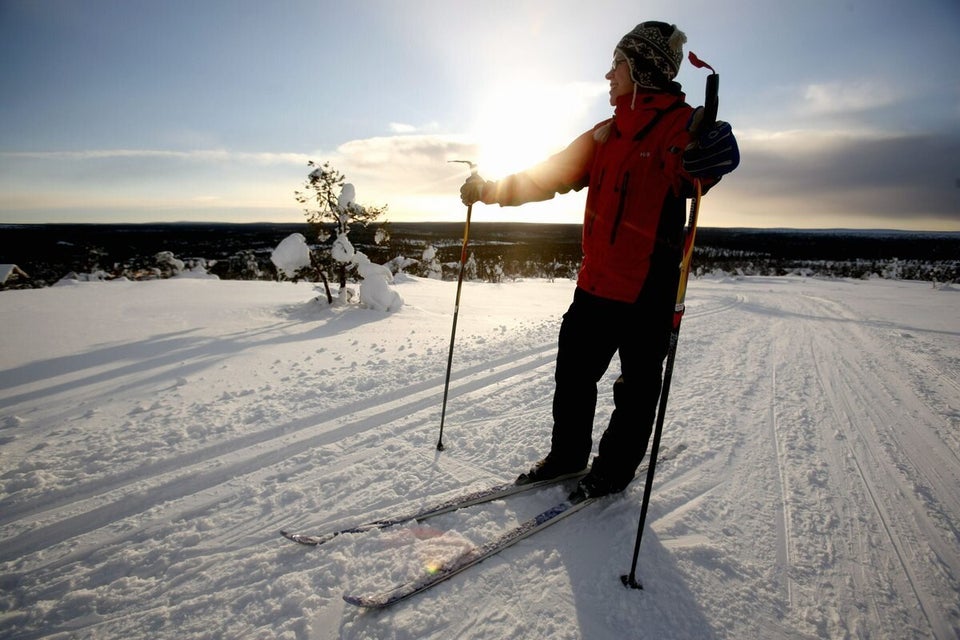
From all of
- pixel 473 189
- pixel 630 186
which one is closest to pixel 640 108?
pixel 630 186

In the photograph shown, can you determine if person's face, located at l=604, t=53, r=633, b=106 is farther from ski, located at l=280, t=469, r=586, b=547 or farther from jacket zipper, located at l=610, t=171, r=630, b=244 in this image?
ski, located at l=280, t=469, r=586, b=547

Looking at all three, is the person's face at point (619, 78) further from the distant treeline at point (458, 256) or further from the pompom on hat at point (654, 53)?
the distant treeline at point (458, 256)

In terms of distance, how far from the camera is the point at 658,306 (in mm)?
1979

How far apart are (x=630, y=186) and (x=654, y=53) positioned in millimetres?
592

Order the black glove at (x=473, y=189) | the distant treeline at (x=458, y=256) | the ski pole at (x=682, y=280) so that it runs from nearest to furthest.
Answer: the ski pole at (x=682, y=280) → the black glove at (x=473, y=189) → the distant treeline at (x=458, y=256)

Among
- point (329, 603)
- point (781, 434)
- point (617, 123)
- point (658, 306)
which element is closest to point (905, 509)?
point (781, 434)

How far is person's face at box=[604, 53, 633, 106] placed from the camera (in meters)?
1.90

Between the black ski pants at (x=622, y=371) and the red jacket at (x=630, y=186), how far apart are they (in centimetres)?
11

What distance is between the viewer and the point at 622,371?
6.87 ft

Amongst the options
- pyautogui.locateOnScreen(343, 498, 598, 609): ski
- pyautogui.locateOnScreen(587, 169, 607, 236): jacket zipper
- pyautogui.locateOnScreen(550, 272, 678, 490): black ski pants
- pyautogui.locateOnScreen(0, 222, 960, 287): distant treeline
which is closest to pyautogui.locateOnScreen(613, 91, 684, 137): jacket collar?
pyautogui.locateOnScreen(587, 169, 607, 236): jacket zipper

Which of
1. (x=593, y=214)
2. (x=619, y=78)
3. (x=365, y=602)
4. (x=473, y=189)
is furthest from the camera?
(x=473, y=189)

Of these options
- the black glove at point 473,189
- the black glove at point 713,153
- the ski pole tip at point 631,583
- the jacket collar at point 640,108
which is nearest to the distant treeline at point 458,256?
the black glove at point 473,189

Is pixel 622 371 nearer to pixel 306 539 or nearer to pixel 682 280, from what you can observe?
pixel 682 280

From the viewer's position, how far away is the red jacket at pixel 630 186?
1.79 m
